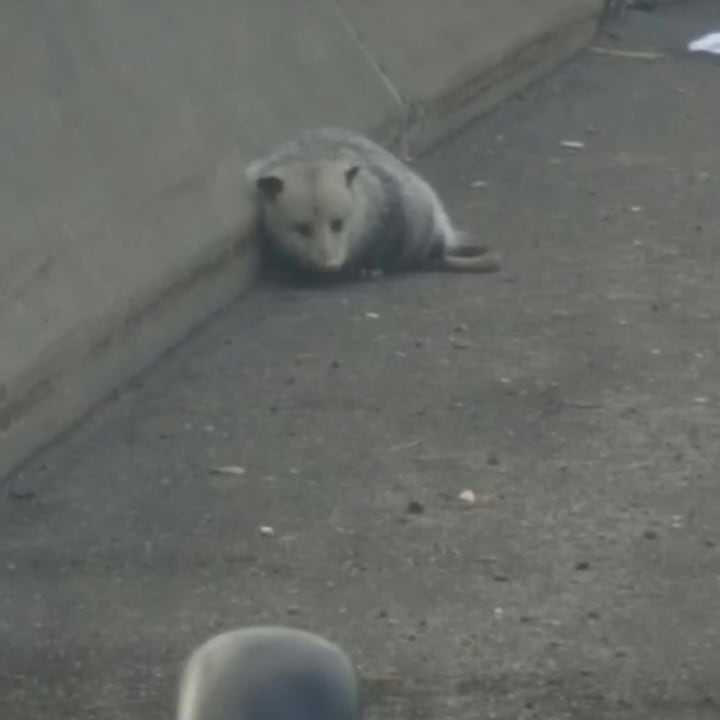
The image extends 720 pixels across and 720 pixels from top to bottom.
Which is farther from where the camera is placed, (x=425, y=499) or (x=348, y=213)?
(x=348, y=213)

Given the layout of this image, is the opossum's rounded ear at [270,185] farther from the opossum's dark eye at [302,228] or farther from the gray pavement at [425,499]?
the gray pavement at [425,499]

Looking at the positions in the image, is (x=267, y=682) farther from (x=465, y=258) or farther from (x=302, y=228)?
(x=465, y=258)

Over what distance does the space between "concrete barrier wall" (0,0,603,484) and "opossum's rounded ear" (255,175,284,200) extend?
0.08 metres

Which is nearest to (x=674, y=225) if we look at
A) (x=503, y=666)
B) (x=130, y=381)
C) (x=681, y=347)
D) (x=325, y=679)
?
(x=681, y=347)

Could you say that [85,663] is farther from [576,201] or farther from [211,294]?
[576,201]

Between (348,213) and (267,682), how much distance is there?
7.03 meters

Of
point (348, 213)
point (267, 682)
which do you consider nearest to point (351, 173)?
point (348, 213)

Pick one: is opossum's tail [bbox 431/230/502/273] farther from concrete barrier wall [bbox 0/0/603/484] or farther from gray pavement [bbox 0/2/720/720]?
concrete barrier wall [bbox 0/0/603/484]

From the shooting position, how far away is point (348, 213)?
8.66 meters

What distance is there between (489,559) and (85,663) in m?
1.07

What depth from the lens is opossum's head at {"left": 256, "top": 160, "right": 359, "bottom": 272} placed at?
8422 mm

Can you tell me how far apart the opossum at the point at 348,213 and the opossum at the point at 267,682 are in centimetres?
672

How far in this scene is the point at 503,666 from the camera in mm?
4629

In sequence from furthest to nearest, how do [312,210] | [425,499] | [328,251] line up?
[312,210], [328,251], [425,499]
